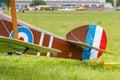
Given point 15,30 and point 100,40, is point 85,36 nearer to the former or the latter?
point 100,40

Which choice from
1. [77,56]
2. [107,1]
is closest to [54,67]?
[77,56]

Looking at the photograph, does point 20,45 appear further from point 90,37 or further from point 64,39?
point 90,37

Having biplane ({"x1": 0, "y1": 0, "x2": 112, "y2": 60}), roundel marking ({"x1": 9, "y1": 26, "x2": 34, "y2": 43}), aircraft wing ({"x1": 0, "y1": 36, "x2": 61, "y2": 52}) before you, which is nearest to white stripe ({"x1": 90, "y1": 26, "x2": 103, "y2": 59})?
biplane ({"x1": 0, "y1": 0, "x2": 112, "y2": 60})

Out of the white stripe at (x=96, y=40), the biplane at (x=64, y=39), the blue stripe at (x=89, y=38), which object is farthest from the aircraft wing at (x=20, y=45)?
the white stripe at (x=96, y=40)

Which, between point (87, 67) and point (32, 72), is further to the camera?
point (87, 67)

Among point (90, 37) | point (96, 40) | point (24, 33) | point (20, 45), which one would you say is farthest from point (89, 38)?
point (20, 45)

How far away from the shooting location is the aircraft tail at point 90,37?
788 centimetres

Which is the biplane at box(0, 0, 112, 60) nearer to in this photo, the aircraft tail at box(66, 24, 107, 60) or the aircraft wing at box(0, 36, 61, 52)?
the aircraft tail at box(66, 24, 107, 60)

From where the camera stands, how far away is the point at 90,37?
7977mm

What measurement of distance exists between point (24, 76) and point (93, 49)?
67.4 inches

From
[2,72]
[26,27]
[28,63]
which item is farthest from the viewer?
[28,63]

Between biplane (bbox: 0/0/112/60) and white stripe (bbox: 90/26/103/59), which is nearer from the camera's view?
biplane (bbox: 0/0/112/60)

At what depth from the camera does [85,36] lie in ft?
26.2

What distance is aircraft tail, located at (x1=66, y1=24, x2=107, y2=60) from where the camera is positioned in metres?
7.88
